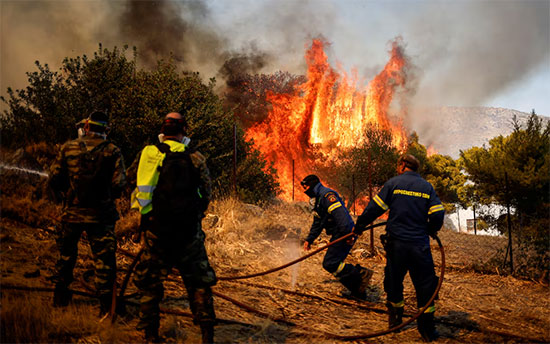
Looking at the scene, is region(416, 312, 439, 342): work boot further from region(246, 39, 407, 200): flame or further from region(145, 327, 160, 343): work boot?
region(246, 39, 407, 200): flame

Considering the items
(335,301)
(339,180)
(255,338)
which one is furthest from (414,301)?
(339,180)

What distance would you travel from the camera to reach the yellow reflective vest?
3.23 meters

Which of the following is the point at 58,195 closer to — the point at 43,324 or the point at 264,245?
the point at 43,324

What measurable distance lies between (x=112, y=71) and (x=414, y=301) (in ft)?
34.8

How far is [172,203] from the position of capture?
3129 millimetres

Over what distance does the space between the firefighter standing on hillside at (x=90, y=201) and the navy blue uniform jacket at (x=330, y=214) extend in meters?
3.37

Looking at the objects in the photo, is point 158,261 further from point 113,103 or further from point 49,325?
point 113,103

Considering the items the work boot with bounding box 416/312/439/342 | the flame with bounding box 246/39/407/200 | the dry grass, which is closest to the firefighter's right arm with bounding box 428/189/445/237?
the work boot with bounding box 416/312/439/342

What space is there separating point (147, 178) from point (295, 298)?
11.9 feet

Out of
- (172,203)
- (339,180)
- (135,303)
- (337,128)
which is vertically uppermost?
(337,128)

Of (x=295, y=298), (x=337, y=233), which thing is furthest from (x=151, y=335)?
(x=337, y=233)

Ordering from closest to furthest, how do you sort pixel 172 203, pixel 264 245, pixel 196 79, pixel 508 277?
pixel 172 203
pixel 508 277
pixel 264 245
pixel 196 79

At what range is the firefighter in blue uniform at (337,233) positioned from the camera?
5582mm

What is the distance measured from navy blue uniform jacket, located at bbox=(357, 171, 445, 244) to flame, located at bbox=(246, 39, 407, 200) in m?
33.6
